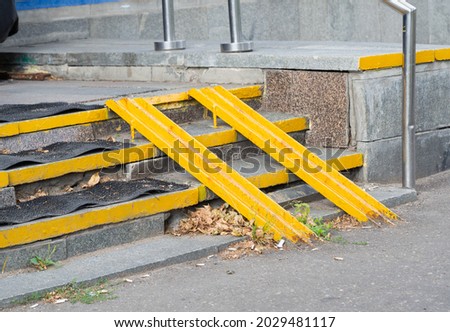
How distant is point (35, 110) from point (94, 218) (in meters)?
1.39

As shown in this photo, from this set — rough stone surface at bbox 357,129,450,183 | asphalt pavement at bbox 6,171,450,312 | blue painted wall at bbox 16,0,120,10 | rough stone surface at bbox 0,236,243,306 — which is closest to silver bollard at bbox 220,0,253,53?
rough stone surface at bbox 357,129,450,183

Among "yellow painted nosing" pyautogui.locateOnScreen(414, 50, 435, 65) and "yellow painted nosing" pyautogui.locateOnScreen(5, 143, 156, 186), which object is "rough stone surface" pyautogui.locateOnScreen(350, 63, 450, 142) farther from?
"yellow painted nosing" pyautogui.locateOnScreen(5, 143, 156, 186)

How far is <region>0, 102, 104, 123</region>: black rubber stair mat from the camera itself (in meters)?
6.29

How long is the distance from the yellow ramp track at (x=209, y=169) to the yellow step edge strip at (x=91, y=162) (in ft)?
0.57

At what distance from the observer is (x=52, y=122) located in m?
6.32

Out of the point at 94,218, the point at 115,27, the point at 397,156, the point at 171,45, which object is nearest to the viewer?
the point at 94,218

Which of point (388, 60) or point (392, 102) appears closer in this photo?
point (388, 60)

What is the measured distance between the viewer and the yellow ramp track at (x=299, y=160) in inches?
248

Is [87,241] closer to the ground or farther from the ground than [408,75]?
closer to the ground

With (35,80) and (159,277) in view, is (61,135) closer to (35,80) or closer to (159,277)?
(159,277)

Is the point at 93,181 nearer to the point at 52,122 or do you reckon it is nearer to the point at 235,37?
the point at 52,122

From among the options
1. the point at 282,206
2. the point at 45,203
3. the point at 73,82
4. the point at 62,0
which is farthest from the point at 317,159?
the point at 62,0

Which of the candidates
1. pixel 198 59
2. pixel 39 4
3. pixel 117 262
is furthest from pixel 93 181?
pixel 39 4

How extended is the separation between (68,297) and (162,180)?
152cm
